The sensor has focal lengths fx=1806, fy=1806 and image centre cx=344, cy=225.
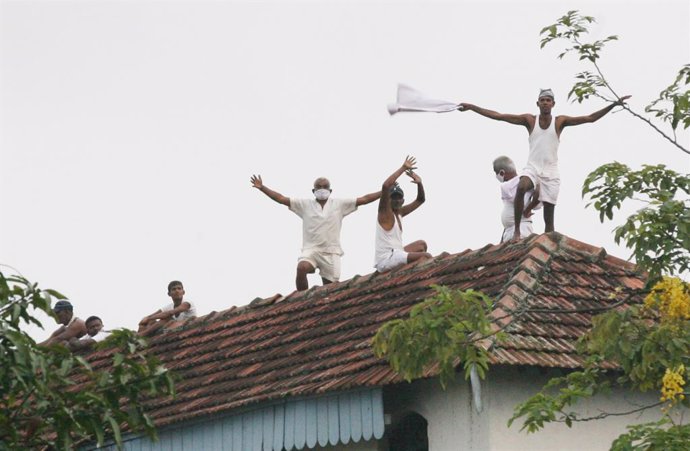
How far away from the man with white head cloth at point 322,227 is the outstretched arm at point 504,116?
7.40 ft

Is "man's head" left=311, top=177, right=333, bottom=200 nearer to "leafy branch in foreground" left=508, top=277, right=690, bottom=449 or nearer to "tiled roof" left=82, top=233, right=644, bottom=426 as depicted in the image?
"tiled roof" left=82, top=233, right=644, bottom=426

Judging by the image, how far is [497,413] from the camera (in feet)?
48.8

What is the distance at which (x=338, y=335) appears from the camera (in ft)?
55.8

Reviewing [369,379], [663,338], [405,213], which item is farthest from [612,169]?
[405,213]

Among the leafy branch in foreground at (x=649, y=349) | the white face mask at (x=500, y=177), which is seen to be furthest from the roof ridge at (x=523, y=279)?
the leafy branch in foreground at (x=649, y=349)

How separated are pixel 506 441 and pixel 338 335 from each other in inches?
106

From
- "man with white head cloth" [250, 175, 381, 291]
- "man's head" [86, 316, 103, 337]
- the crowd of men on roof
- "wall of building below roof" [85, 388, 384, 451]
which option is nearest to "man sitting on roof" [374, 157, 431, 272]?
the crowd of men on roof

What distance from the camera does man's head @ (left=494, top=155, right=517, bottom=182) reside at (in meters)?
18.4

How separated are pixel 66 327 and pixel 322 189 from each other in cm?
336

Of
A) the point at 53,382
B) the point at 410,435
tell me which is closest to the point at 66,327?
the point at 410,435

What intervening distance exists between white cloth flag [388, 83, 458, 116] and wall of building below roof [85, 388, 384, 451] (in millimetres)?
3211

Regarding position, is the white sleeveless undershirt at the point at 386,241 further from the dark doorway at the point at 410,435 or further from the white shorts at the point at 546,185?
the dark doorway at the point at 410,435

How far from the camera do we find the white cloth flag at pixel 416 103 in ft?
57.4

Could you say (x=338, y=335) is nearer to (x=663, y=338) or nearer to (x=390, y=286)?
(x=390, y=286)
